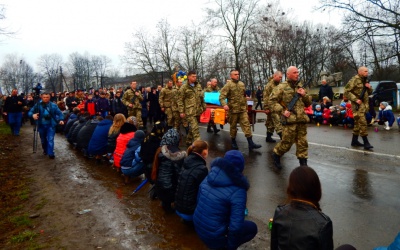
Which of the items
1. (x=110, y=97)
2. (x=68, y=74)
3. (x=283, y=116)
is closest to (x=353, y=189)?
(x=283, y=116)

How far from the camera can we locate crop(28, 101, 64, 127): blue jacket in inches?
363

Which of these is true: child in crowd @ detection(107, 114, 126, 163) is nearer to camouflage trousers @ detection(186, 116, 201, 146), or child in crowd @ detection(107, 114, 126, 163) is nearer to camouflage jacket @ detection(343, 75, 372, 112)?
camouflage trousers @ detection(186, 116, 201, 146)

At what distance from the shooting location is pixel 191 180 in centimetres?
392

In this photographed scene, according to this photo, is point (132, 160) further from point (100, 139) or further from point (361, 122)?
point (361, 122)

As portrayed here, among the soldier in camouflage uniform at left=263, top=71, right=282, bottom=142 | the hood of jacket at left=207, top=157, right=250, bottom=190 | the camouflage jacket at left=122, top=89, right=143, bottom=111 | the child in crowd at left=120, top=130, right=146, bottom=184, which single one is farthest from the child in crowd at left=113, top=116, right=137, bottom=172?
the camouflage jacket at left=122, top=89, right=143, bottom=111

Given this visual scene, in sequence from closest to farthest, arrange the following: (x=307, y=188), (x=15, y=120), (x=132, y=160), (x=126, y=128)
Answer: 1. (x=307, y=188)
2. (x=132, y=160)
3. (x=126, y=128)
4. (x=15, y=120)

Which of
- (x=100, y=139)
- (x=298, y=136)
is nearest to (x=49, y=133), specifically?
(x=100, y=139)

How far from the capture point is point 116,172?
760 cm

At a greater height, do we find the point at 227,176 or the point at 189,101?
the point at 189,101

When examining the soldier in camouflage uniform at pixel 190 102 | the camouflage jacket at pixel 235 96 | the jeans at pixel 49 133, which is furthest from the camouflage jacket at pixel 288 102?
the jeans at pixel 49 133

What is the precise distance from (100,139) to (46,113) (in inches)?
87.2

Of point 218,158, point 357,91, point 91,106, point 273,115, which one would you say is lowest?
point 218,158

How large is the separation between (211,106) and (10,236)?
A: 7984mm

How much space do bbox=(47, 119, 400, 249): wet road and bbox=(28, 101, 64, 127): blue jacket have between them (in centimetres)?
149
